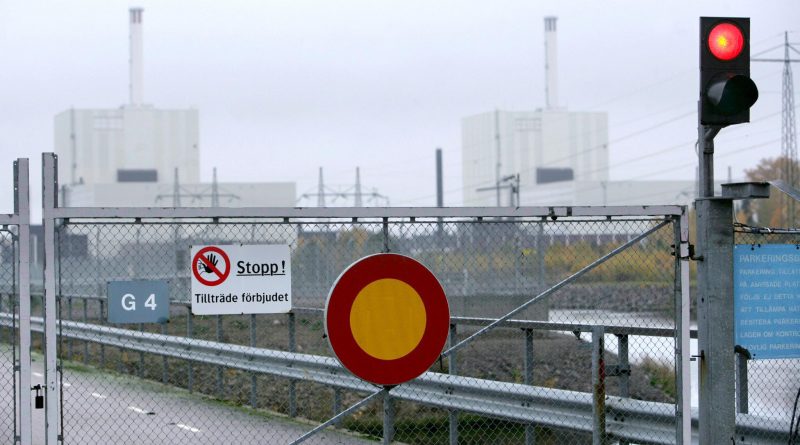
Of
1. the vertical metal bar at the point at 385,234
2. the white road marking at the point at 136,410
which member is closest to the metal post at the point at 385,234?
the vertical metal bar at the point at 385,234

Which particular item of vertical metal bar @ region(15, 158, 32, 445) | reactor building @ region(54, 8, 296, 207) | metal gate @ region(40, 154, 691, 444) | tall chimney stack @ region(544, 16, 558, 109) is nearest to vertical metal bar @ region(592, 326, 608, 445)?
metal gate @ region(40, 154, 691, 444)

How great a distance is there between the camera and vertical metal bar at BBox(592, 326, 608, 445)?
851 centimetres

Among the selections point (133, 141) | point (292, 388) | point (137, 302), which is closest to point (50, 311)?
point (137, 302)

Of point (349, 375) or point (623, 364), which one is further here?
point (349, 375)

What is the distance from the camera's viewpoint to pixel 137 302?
7574mm

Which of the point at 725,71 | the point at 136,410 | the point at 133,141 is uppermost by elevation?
the point at 133,141

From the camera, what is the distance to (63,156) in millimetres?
124500

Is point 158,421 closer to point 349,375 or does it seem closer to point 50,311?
point 349,375

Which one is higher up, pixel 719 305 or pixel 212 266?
pixel 212 266

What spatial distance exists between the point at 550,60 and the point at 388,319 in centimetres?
12067

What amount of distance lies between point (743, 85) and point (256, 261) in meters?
3.50

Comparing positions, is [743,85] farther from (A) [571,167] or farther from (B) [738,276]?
(A) [571,167]

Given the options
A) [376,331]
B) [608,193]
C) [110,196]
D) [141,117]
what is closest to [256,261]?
[376,331]

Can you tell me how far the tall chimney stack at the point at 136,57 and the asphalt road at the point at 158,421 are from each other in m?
108
